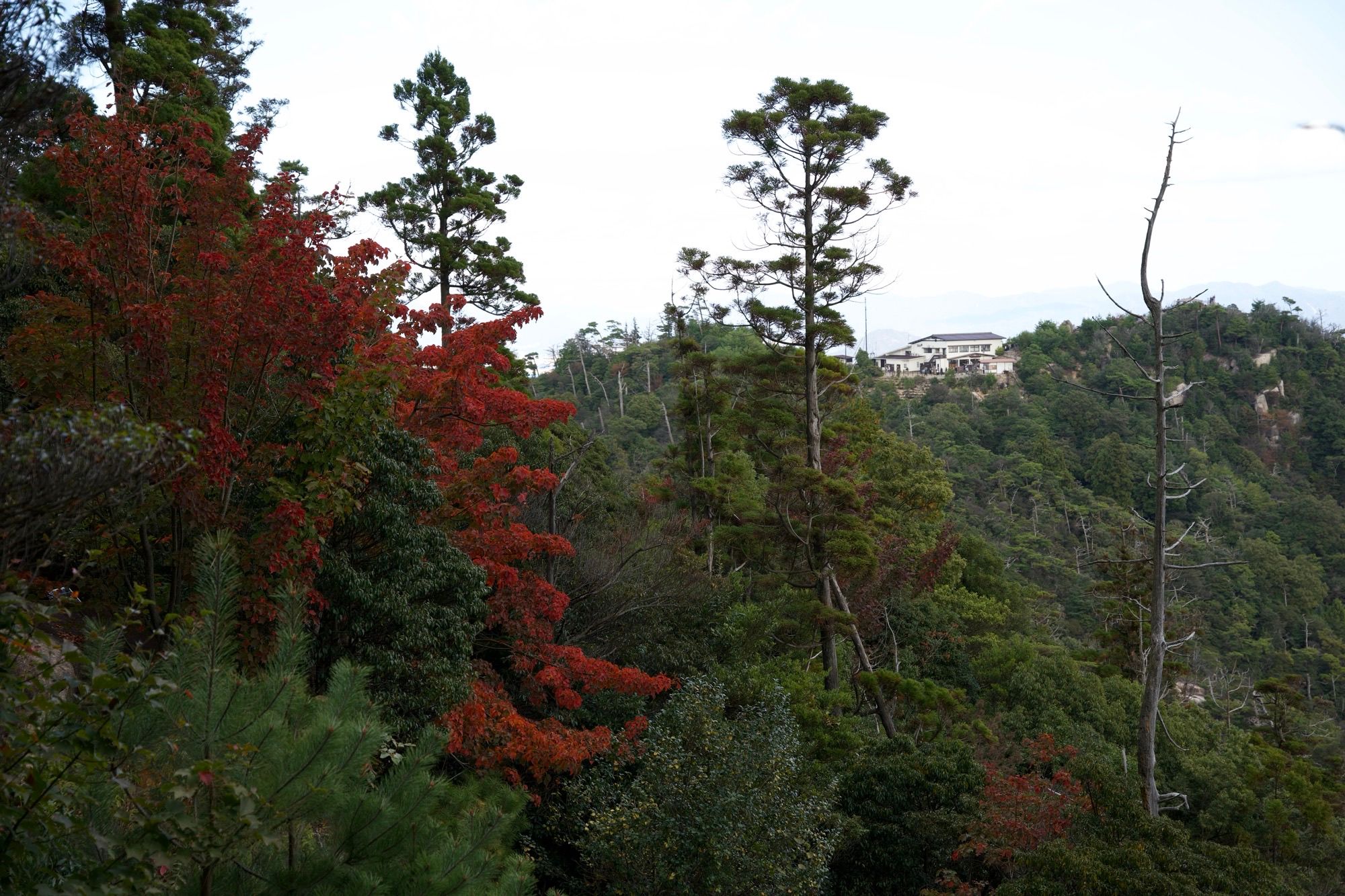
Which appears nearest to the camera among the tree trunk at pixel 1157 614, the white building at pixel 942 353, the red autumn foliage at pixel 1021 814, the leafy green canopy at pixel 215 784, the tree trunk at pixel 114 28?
the leafy green canopy at pixel 215 784

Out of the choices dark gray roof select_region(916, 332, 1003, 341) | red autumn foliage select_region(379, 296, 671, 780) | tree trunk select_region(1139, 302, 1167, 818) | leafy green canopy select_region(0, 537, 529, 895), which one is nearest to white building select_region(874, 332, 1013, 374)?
dark gray roof select_region(916, 332, 1003, 341)

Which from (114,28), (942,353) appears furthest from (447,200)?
(942,353)

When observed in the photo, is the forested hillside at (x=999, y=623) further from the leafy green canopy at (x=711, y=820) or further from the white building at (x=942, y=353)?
the white building at (x=942, y=353)

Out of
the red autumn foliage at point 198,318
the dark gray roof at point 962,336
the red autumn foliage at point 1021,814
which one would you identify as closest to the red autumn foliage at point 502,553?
the red autumn foliage at point 198,318

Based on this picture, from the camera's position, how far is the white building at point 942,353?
86562mm

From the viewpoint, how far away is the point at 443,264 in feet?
66.4

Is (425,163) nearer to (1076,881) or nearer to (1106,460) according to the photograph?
(1076,881)

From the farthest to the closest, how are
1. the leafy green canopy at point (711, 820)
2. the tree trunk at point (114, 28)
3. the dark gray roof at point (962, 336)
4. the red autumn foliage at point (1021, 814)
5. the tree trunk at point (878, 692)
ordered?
the dark gray roof at point (962, 336)
the tree trunk at point (878, 692)
the tree trunk at point (114, 28)
the red autumn foliage at point (1021, 814)
the leafy green canopy at point (711, 820)

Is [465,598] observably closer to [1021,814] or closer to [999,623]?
[1021,814]

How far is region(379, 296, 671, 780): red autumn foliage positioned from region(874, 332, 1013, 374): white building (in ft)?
253

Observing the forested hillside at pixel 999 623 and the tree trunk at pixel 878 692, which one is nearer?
the forested hillside at pixel 999 623

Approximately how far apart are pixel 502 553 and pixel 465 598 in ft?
4.59

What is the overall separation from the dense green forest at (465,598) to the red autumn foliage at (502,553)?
0.06m

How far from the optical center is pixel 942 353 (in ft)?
309
